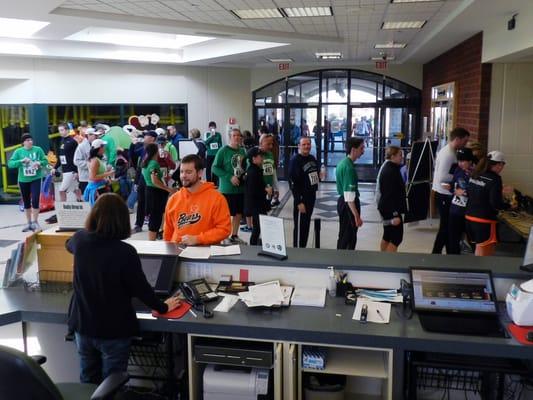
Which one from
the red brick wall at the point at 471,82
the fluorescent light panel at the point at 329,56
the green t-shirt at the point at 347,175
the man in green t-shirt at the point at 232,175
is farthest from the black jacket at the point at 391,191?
the fluorescent light panel at the point at 329,56

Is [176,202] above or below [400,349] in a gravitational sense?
above

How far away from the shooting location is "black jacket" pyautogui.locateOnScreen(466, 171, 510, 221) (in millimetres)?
4809

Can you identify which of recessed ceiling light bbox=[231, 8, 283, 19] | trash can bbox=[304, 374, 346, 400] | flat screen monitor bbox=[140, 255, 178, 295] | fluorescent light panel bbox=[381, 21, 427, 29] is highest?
fluorescent light panel bbox=[381, 21, 427, 29]

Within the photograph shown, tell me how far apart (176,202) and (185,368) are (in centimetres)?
124

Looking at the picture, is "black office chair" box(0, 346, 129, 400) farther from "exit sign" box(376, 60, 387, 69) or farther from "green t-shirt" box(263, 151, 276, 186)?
"exit sign" box(376, 60, 387, 69)

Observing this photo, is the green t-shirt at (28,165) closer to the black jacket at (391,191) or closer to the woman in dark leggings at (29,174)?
the woman in dark leggings at (29,174)

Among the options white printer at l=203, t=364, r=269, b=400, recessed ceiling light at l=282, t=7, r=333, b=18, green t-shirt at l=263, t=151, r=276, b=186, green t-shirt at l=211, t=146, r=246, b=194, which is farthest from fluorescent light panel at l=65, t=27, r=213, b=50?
white printer at l=203, t=364, r=269, b=400

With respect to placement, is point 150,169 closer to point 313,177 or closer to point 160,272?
point 313,177

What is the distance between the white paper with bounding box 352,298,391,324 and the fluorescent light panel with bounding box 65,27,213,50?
8054mm

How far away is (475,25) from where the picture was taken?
672 cm

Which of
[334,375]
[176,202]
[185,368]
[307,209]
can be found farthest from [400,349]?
[307,209]

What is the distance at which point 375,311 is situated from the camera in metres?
2.88

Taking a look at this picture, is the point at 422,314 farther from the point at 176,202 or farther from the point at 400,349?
the point at 176,202

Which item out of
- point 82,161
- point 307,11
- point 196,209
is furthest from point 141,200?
point 196,209
